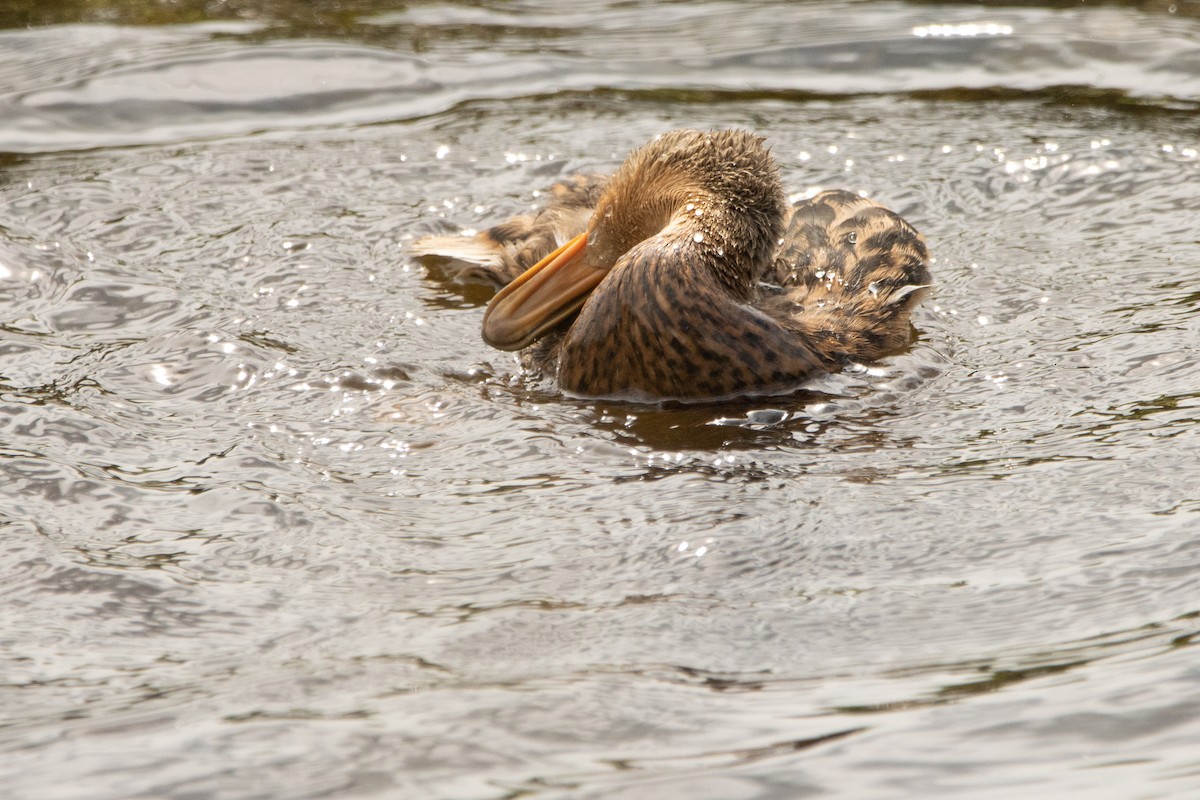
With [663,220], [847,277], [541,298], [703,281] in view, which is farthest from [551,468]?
[847,277]

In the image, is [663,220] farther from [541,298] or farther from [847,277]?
[847,277]

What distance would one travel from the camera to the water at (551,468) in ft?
9.49

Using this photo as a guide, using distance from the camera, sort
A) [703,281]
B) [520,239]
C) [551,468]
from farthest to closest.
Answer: [520,239] < [703,281] < [551,468]

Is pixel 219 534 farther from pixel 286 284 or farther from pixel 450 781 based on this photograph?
pixel 286 284

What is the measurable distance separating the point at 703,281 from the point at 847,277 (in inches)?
29.2

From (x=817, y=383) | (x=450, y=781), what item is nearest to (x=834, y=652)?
(x=450, y=781)

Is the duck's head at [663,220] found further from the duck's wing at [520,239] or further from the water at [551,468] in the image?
the duck's wing at [520,239]

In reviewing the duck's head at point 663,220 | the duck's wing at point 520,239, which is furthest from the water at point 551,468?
the duck's head at point 663,220

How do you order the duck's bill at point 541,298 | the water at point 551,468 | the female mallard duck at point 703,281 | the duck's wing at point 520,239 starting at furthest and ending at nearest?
1. the duck's wing at point 520,239
2. the duck's bill at point 541,298
3. the female mallard duck at point 703,281
4. the water at point 551,468

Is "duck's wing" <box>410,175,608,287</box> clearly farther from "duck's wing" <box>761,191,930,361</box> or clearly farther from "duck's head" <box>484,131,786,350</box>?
"duck's wing" <box>761,191,930,361</box>

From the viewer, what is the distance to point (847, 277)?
522 cm

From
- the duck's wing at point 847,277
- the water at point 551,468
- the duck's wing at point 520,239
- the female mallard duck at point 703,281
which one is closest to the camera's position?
the water at point 551,468

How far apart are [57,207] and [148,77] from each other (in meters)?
1.73

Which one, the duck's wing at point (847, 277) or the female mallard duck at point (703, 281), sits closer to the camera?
the female mallard duck at point (703, 281)
